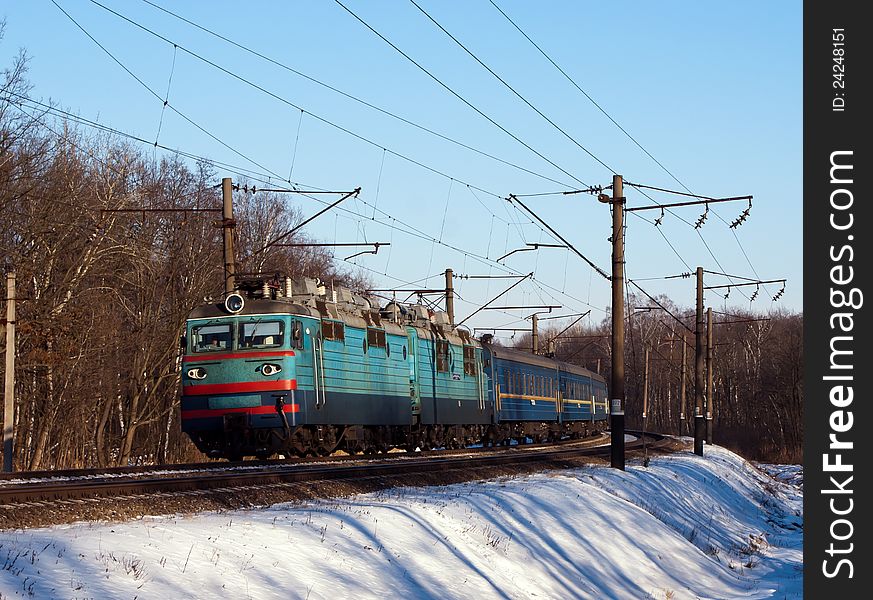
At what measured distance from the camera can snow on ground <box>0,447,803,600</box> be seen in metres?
10.7

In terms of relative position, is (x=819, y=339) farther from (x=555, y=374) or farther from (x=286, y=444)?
(x=555, y=374)

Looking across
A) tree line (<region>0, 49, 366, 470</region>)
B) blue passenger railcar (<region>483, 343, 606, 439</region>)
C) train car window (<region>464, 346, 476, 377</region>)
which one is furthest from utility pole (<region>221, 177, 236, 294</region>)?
blue passenger railcar (<region>483, 343, 606, 439</region>)

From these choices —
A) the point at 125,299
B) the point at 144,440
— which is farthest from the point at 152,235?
the point at 144,440

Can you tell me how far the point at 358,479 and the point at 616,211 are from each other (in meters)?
11.0

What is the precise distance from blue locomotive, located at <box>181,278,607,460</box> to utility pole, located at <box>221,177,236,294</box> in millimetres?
592

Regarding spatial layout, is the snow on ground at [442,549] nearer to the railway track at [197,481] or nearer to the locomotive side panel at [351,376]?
the railway track at [197,481]

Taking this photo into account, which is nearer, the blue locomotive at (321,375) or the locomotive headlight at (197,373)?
the blue locomotive at (321,375)

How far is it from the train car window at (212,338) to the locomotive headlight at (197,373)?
407 mm

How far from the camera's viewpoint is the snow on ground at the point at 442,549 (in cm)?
1068

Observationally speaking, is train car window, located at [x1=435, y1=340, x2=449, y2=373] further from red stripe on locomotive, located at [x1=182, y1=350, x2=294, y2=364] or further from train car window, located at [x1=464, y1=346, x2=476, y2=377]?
red stripe on locomotive, located at [x1=182, y1=350, x2=294, y2=364]

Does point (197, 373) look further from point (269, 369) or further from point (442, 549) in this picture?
point (442, 549)

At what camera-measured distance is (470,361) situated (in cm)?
3766

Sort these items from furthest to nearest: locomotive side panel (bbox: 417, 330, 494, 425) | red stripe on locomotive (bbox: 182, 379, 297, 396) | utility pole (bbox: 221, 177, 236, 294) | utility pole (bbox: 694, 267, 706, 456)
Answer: utility pole (bbox: 694, 267, 706, 456)
locomotive side panel (bbox: 417, 330, 494, 425)
utility pole (bbox: 221, 177, 236, 294)
red stripe on locomotive (bbox: 182, 379, 297, 396)

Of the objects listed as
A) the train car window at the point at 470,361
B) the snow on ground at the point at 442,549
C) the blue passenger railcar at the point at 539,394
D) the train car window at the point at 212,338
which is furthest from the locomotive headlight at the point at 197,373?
the blue passenger railcar at the point at 539,394
